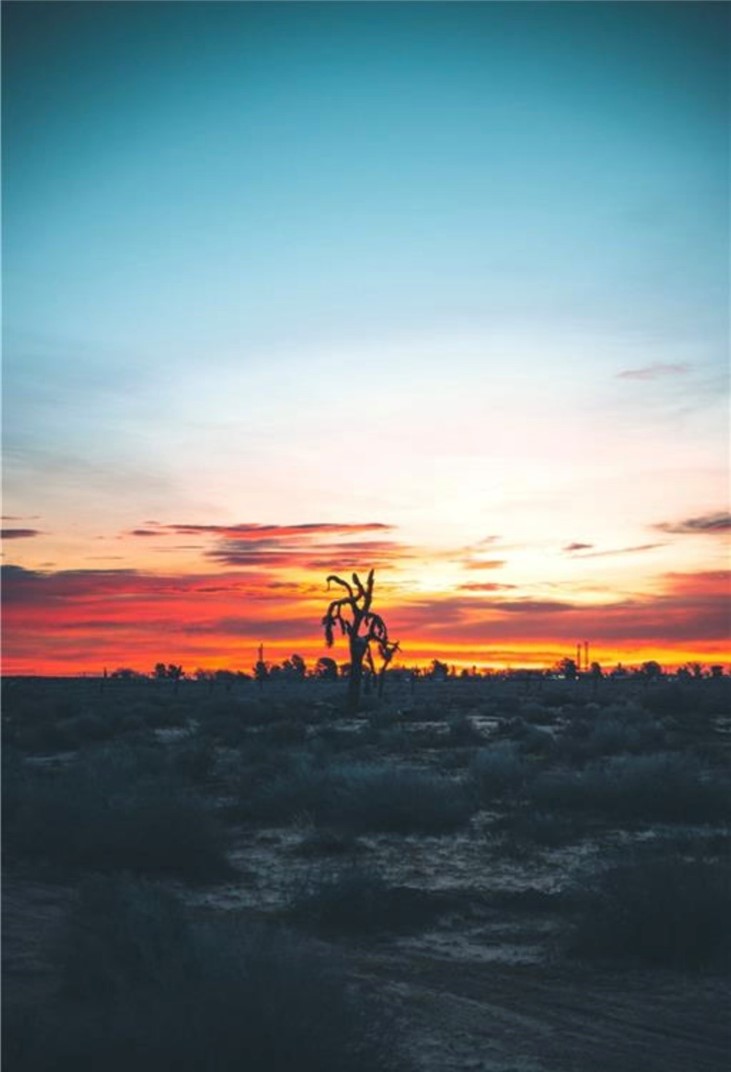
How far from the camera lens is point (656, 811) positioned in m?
21.6

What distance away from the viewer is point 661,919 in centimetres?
1198

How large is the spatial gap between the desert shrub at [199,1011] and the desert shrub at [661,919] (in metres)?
3.89

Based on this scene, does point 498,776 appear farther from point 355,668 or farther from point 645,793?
point 355,668

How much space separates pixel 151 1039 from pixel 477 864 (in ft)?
35.7

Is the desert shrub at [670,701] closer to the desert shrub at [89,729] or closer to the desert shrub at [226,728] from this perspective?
the desert shrub at [226,728]

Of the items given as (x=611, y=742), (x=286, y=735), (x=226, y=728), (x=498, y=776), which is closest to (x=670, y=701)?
(x=611, y=742)

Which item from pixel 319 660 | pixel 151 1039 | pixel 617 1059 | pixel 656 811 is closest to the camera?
pixel 151 1039

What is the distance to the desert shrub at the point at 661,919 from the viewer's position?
11.7 meters

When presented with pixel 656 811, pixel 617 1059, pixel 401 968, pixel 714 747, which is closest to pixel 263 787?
pixel 656 811

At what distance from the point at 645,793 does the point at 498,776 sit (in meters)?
3.97

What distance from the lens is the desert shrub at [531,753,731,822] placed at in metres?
21.5

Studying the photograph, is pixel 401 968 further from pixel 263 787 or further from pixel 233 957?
pixel 263 787

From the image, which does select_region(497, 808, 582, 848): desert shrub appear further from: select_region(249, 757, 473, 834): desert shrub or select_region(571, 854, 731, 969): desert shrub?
select_region(571, 854, 731, 969): desert shrub

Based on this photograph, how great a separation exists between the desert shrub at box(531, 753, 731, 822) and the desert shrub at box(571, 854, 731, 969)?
9.31 meters
